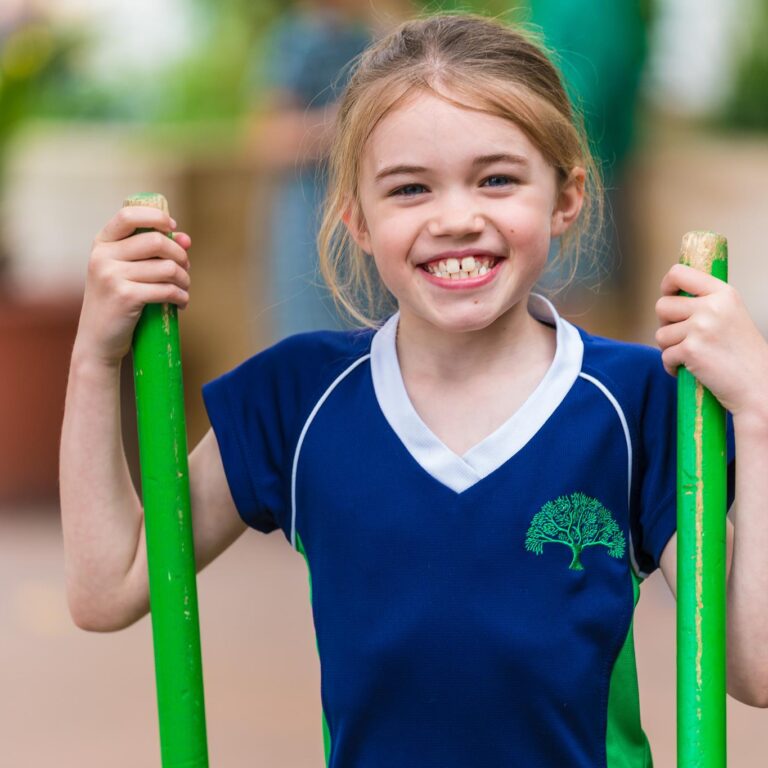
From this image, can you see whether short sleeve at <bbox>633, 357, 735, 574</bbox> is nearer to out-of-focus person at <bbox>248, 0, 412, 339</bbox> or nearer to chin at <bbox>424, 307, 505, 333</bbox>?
chin at <bbox>424, 307, 505, 333</bbox>

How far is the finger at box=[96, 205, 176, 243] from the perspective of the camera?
1902 millimetres

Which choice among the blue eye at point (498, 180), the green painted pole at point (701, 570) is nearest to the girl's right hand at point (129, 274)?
the blue eye at point (498, 180)

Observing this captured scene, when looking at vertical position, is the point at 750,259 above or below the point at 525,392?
above

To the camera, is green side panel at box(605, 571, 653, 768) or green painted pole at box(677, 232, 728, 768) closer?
green painted pole at box(677, 232, 728, 768)

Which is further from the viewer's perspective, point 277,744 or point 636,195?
point 636,195

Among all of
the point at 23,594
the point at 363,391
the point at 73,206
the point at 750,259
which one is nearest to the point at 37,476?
the point at 23,594

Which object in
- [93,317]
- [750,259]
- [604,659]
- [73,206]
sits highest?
[73,206]

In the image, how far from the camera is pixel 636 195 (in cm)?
675

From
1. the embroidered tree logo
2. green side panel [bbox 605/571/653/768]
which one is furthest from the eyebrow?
green side panel [bbox 605/571/653/768]

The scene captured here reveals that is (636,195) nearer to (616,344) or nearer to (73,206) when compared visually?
(73,206)

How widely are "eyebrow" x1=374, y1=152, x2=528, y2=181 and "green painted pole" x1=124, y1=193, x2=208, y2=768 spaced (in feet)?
0.91

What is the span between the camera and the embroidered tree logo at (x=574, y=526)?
1.90 meters

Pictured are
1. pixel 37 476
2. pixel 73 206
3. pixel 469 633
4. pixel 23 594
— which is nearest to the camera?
pixel 469 633

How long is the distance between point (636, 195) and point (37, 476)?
8.82ft
